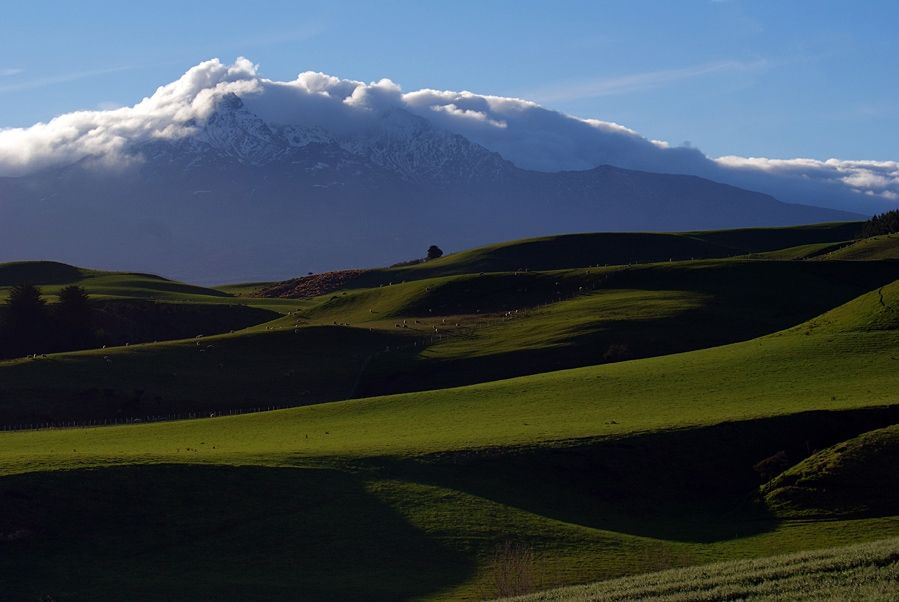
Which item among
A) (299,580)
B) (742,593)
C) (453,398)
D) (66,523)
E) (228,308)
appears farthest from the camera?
(228,308)

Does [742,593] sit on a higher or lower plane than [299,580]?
higher

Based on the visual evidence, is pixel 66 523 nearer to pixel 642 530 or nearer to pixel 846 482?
pixel 642 530

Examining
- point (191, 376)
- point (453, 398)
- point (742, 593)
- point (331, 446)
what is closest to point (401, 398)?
point (453, 398)

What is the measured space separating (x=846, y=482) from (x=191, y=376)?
50.8m

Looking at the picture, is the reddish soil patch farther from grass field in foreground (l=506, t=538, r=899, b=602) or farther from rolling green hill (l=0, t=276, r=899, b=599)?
grass field in foreground (l=506, t=538, r=899, b=602)

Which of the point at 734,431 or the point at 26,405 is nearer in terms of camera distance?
the point at 734,431

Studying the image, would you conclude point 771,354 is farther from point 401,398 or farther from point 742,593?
point 742,593

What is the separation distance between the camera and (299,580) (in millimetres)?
37250

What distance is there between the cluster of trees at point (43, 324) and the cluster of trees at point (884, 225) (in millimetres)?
92448

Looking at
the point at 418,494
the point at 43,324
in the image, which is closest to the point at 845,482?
the point at 418,494

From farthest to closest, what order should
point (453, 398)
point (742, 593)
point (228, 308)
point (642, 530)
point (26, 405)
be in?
point (228, 308)
point (26, 405)
point (453, 398)
point (642, 530)
point (742, 593)

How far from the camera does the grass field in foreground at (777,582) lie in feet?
78.0

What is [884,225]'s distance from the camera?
142 m

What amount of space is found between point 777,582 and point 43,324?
87735mm
